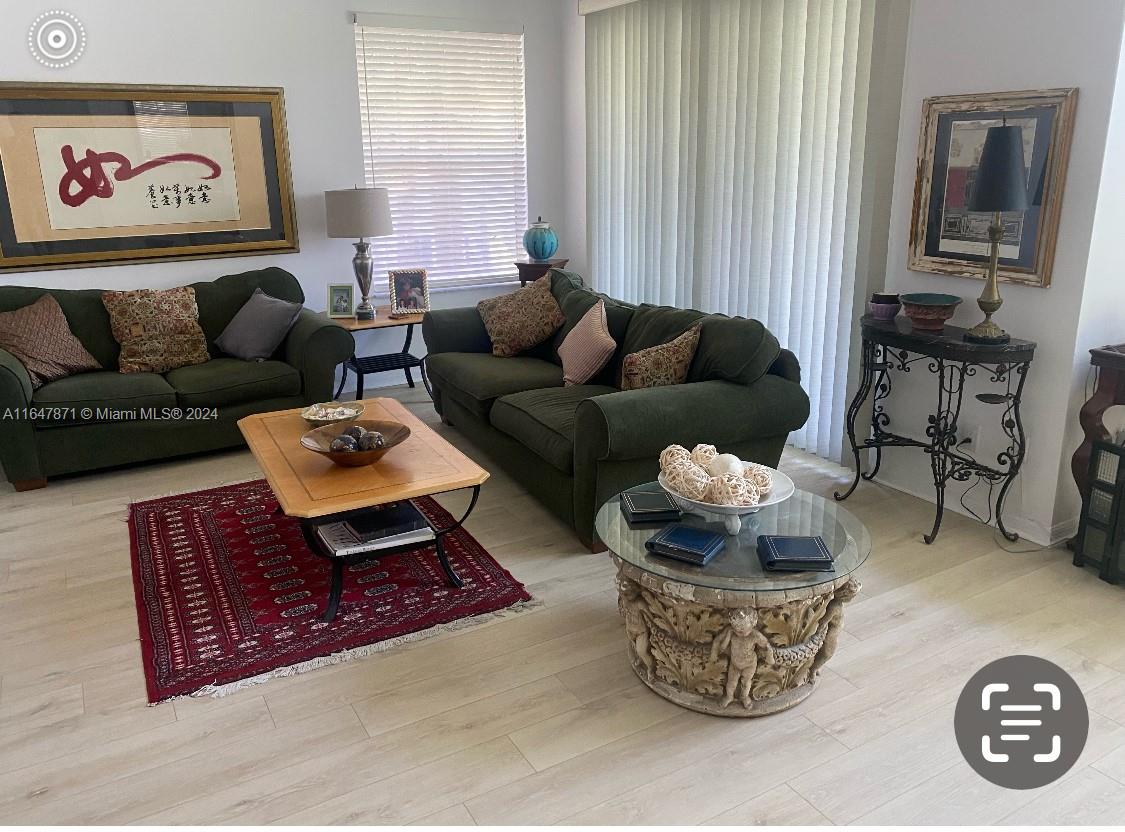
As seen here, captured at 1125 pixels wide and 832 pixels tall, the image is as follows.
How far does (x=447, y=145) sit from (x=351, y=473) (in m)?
3.49

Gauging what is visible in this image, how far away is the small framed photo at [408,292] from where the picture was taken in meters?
5.61

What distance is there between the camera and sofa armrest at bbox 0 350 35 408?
4.00 metres

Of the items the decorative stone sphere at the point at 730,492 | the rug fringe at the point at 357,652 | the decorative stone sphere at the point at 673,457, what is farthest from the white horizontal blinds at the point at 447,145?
the decorative stone sphere at the point at 730,492

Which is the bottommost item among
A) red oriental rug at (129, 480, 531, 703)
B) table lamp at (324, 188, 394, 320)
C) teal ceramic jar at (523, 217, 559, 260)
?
red oriental rug at (129, 480, 531, 703)

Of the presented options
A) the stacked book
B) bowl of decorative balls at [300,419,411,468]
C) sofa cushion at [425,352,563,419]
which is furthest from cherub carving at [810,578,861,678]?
sofa cushion at [425,352,563,419]

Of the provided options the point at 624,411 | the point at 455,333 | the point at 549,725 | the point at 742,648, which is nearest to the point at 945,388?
the point at 624,411

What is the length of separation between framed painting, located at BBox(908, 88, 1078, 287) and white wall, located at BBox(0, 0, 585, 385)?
3.02 meters

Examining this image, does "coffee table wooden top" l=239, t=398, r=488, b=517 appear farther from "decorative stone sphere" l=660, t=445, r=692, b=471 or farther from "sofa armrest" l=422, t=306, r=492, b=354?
"sofa armrest" l=422, t=306, r=492, b=354

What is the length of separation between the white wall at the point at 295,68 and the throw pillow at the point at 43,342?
0.53 m

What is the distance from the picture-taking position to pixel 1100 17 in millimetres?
3031

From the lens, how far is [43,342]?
4.46 meters

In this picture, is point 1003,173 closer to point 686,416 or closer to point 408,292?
point 686,416

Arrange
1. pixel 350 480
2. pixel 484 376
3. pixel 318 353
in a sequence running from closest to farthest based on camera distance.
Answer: pixel 350 480
pixel 484 376
pixel 318 353

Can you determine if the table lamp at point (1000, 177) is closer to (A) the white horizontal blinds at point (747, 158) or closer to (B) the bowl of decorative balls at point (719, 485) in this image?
(A) the white horizontal blinds at point (747, 158)
